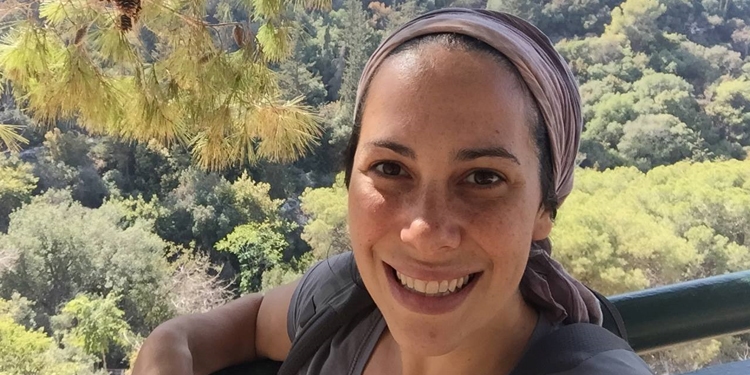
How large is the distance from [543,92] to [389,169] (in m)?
0.13

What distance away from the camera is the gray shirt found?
1.50 ft

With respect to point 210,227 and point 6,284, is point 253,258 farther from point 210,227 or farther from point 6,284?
point 6,284

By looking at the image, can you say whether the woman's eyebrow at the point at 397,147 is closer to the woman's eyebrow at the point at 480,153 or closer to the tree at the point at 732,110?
the woman's eyebrow at the point at 480,153

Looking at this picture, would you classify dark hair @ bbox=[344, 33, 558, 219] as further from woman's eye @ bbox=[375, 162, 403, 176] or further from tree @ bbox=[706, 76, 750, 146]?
tree @ bbox=[706, 76, 750, 146]

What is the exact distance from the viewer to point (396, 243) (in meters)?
0.47

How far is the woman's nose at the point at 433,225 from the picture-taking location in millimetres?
442

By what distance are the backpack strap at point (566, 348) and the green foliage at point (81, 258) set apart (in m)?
2.54

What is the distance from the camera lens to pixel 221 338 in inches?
26.9

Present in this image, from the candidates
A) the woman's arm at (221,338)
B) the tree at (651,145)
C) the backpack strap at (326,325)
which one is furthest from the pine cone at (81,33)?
the tree at (651,145)

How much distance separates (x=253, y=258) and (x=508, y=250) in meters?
3.06

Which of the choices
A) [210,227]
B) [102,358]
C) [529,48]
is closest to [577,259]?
[210,227]

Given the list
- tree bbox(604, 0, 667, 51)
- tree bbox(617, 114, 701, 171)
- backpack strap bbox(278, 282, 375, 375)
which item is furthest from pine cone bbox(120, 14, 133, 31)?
tree bbox(604, 0, 667, 51)

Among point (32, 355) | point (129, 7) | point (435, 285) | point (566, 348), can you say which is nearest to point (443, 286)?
point (435, 285)

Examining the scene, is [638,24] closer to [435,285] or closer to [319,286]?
[319,286]
